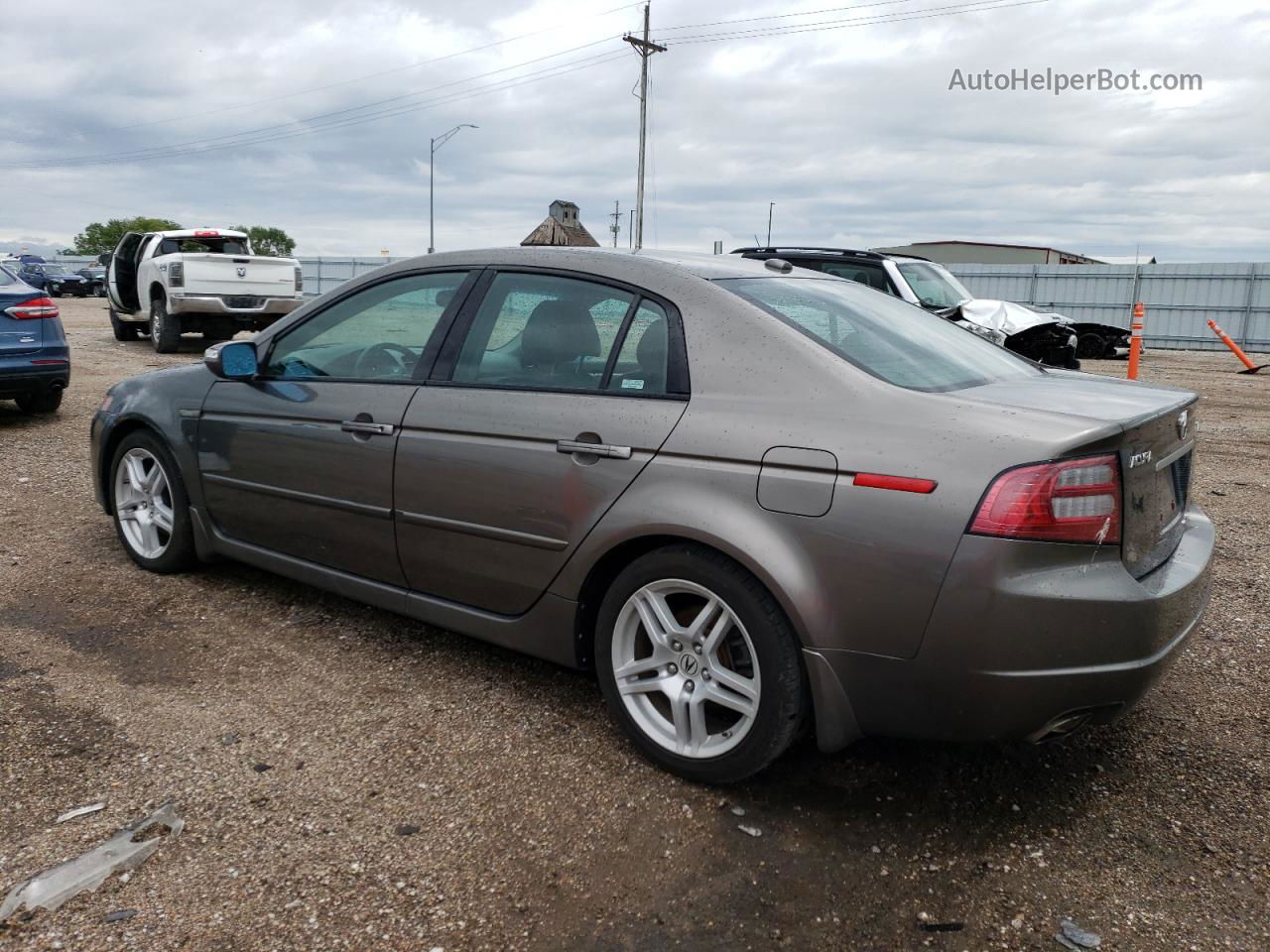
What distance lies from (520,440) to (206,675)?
1.50 m

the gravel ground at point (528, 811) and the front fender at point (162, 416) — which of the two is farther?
the front fender at point (162, 416)

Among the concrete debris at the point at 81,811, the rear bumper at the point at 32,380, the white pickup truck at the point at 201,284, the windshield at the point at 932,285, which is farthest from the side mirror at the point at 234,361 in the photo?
the white pickup truck at the point at 201,284

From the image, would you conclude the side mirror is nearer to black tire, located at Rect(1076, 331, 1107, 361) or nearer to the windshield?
the windshield

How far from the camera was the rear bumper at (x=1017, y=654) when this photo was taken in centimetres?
236

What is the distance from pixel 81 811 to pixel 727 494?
1.90 meters

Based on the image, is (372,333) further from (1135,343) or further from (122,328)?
(122,328)

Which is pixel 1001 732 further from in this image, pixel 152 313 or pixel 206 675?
pixel 152 313

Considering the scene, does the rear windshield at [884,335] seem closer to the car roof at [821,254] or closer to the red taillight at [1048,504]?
the red taillight at [1048,504]

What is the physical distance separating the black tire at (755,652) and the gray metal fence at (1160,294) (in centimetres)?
2445

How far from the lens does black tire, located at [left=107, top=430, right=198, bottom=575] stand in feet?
14.5

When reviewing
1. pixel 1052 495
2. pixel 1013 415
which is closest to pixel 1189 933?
pixel 1052 495

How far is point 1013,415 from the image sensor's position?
250 centimetres

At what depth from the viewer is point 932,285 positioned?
1161 centimetres

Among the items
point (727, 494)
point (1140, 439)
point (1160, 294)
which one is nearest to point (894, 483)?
point (727, 494)
